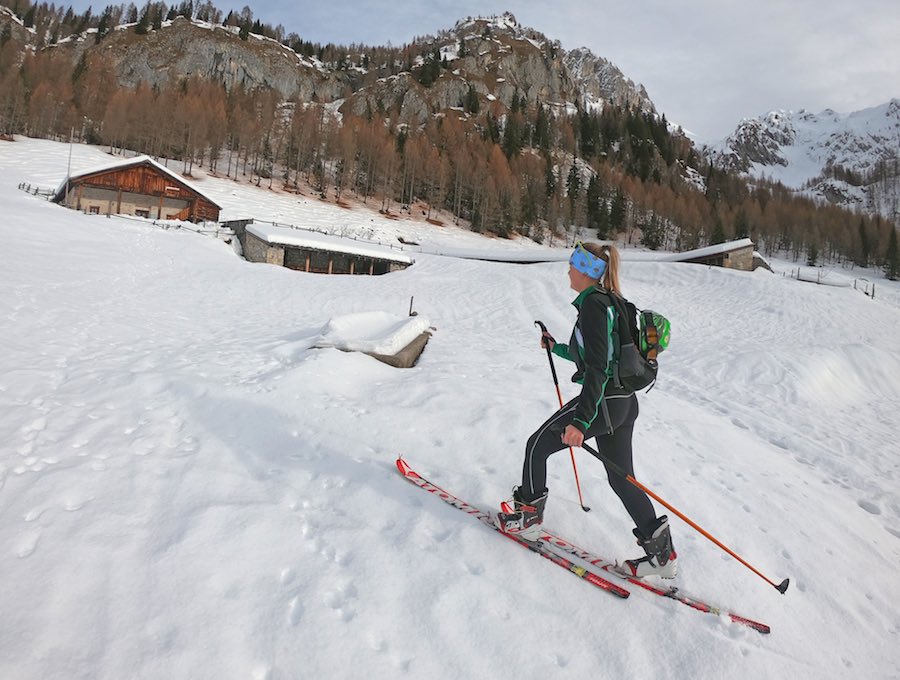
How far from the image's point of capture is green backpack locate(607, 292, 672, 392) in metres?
2.85

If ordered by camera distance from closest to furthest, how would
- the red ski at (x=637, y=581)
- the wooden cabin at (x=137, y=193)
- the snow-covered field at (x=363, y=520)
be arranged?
the snow-covered field at (x=363, y=520) < the red ski at (x=637, y=581) < the wooden cabin at (x=137, y=193)

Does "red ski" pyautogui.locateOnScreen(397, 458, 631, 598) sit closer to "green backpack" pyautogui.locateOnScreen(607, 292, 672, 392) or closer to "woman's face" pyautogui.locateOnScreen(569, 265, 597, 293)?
"green backpack" pyautogui.locateOnScreen(607, 292, 672, 392)

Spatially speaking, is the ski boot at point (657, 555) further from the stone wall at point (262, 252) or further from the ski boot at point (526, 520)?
the stone wall at point (262, 252)

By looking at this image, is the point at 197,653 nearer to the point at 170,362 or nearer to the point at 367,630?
Result: the point at 367,630

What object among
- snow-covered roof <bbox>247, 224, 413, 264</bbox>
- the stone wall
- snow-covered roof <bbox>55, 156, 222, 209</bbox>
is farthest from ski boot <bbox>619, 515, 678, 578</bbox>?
snow-covered roof <bbox>55, 156, 222, 209</bbox>

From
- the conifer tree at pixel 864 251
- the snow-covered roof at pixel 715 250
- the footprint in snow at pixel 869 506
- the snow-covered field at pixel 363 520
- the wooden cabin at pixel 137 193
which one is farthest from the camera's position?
the conifer tree at pixel 864 251

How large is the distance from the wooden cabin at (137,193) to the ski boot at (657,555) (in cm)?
4735

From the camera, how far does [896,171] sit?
157125 millimetres

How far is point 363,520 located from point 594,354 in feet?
7.62

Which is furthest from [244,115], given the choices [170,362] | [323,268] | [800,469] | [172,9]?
[172,9]

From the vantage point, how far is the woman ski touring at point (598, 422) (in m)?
2.88

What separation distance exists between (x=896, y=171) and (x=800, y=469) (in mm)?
229944

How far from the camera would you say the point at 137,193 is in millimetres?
39531

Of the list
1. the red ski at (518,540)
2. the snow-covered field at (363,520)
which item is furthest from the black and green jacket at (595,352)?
the snow-covered field at (363,520)
